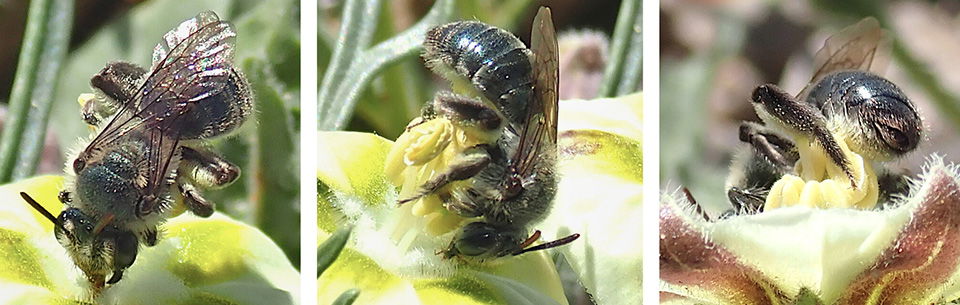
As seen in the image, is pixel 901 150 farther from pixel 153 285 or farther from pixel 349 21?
pixel 153 285

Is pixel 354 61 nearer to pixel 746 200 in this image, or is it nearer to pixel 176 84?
pixel 176 84

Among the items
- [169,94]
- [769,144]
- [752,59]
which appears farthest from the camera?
[752,59]

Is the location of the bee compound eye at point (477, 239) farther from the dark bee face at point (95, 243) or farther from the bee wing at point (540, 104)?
the dark bee face at point (95, 243)

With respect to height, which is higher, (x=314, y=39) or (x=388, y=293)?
(x=314, y=39)

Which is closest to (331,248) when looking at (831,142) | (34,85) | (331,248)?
(331,248)

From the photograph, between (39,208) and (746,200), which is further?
(746,200)

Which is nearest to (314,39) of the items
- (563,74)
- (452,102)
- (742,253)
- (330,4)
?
(330,4)
